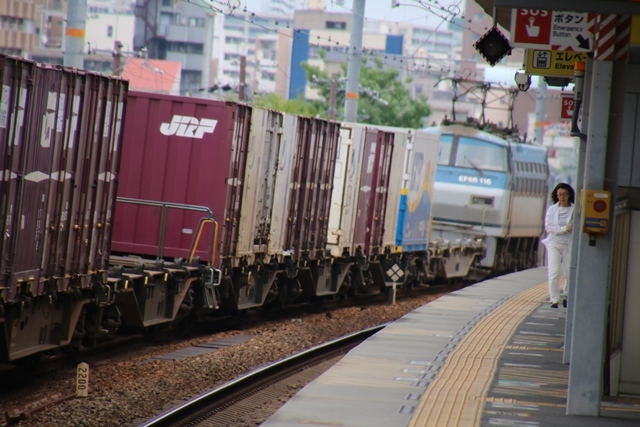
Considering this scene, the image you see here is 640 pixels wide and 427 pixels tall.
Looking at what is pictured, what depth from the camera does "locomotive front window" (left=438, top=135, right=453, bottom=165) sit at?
30609mm

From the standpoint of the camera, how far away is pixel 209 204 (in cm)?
1581

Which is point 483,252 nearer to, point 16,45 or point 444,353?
point 444,353

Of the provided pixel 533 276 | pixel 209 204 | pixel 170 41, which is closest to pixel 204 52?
pixel 170 41

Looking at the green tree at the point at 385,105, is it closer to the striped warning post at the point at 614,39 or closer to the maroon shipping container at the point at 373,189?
the maroon shipping container at the point at 373,189

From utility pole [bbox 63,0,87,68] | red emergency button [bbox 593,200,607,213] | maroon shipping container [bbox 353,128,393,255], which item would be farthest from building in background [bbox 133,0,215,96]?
red emergency button [bbox 593,200,607,213]

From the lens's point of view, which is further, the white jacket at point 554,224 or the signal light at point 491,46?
the white jacket at point 554,224

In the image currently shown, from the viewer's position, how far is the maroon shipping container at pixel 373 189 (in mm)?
22016

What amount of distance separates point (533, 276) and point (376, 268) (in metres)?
3.39

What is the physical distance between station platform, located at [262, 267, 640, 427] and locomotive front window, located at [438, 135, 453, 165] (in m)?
15.6

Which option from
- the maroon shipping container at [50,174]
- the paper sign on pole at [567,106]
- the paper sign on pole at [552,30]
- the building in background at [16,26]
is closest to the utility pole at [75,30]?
the maroon shipping container at [50,174]

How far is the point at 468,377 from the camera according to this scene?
32.1 ft

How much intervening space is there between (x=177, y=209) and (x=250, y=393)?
445 centimetres

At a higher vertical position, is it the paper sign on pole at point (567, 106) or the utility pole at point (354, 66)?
the utility pole at point (354, 66)

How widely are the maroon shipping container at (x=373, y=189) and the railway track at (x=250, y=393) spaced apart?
21.9 feet
